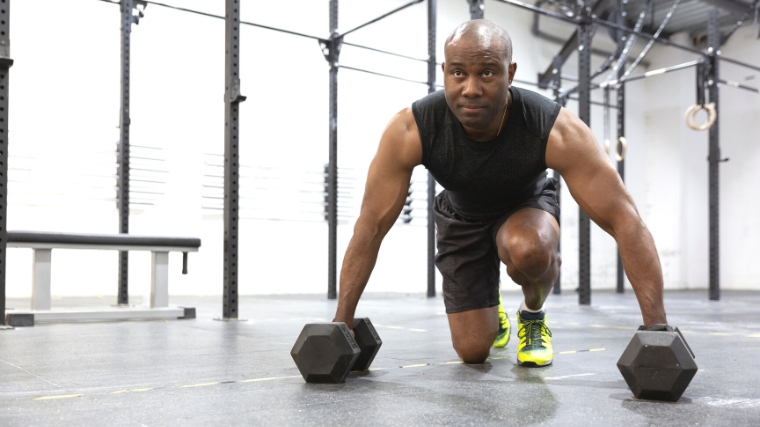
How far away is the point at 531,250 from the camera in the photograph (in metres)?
1.96

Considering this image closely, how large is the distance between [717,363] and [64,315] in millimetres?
3174

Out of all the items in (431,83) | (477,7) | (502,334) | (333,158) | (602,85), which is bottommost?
(502,334)

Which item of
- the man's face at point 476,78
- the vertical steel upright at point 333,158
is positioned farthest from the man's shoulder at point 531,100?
the vertical steel upright at point 333,158

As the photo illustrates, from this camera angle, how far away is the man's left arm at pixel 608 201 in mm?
A: 1662

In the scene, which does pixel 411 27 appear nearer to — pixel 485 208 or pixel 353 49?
pixel 353 49

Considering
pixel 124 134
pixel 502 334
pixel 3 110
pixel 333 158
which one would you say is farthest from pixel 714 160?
pixel 3 110

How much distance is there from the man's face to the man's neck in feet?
0.24

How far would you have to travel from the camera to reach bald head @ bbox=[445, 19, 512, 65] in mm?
1709

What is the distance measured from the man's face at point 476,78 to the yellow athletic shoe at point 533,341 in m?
0.71

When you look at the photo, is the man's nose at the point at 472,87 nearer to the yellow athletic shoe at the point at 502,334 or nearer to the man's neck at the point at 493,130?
the man's neck at the point at 493,130

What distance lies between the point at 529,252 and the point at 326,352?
25.0 inches

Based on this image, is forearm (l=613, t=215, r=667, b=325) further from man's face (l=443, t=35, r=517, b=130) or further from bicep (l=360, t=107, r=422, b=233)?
bicep (l=360, t=107, r=422, b=233)

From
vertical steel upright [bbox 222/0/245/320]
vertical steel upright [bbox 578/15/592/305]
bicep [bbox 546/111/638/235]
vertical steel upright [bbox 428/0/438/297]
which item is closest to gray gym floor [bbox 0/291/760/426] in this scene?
bicep [bbox 546/111/638/235]

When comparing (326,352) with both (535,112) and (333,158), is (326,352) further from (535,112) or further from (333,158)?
(333,158)
